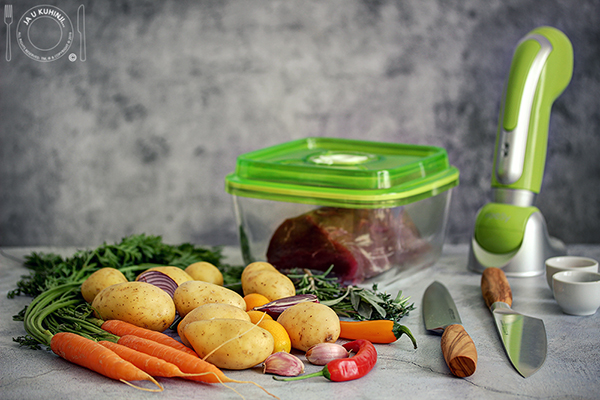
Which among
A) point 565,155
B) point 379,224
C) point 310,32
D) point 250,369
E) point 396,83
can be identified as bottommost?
point 250,369

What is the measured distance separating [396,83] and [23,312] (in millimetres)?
1273

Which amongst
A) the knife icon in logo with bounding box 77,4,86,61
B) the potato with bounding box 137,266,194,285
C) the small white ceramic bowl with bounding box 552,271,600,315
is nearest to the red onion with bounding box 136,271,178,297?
the potato with bounding box 137,266,194,285

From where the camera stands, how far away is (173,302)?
3.55ft

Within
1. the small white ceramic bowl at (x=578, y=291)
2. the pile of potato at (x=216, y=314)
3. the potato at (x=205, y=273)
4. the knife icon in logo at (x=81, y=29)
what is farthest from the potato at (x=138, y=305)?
Result: the knife icon in logo at (x=81, y=29)

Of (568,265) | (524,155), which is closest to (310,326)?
(568,265)

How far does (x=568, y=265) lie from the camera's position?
4.26 feet

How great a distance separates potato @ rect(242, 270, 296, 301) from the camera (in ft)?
3.71

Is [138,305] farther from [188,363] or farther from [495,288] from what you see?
[495,288]

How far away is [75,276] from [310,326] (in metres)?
0.63

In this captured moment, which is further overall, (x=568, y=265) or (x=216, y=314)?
(x=568, y=265)

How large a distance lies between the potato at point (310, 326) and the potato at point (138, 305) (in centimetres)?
22

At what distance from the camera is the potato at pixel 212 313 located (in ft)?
3.14

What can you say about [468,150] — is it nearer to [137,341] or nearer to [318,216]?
[318,216]

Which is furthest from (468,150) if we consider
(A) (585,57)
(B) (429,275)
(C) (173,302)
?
(C) (173,302)
